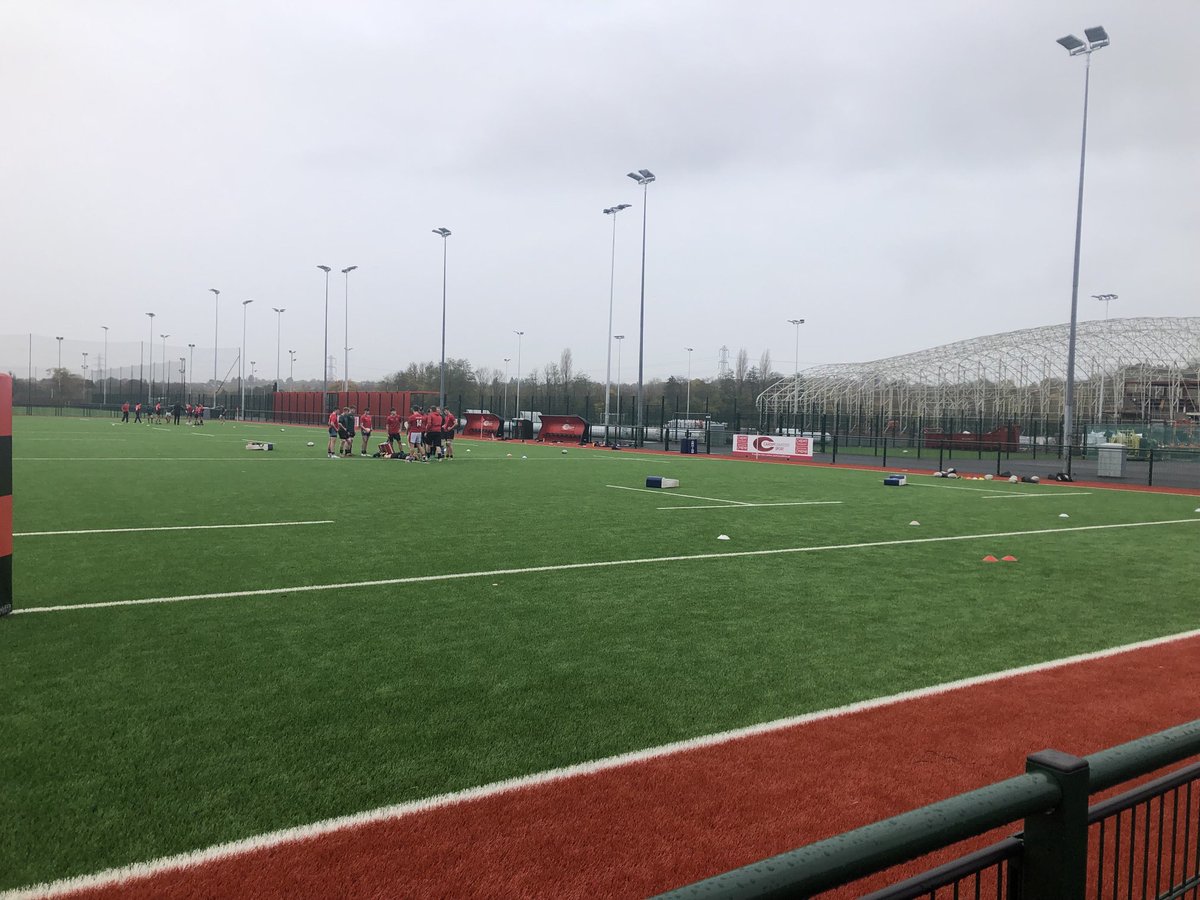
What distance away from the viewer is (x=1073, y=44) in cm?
2600

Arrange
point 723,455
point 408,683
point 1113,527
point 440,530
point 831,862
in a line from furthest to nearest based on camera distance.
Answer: point 723,455, point 1113,527, point 440,530, point 408,683, point 831,862

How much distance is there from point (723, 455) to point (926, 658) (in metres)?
34.3

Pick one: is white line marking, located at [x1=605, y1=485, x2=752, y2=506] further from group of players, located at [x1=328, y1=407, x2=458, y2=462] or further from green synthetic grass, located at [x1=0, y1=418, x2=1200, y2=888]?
group of players, located at [x1=328, y1=407, x2=458, y2=462]

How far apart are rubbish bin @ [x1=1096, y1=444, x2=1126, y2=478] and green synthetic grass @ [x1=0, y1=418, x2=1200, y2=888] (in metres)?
14.7

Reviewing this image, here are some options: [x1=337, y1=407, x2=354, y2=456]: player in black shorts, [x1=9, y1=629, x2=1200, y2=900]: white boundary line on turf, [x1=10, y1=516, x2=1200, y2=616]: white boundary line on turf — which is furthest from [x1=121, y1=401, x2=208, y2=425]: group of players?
[x1=9, y1=629, x2=1200, y2=900]: white boundary line on turf

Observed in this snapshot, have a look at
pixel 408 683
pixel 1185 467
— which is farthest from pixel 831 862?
pixel 1185 467

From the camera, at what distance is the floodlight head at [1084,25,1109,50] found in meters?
25.3

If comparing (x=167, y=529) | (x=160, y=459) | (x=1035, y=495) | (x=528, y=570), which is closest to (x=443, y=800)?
(x=528, y=570)

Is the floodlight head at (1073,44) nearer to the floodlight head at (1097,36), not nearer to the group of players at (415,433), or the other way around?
the floodlight head at (1097,36)

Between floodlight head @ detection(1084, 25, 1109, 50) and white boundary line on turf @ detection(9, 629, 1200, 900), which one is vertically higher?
floodlight head @ detection(1084, 25, 1109, 50)

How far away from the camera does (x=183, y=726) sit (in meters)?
4.74

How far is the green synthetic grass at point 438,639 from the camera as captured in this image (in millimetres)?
4105

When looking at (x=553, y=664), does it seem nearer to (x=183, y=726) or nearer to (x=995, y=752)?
(x=183, y=726)

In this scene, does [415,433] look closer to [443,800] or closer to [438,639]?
[438,639]
